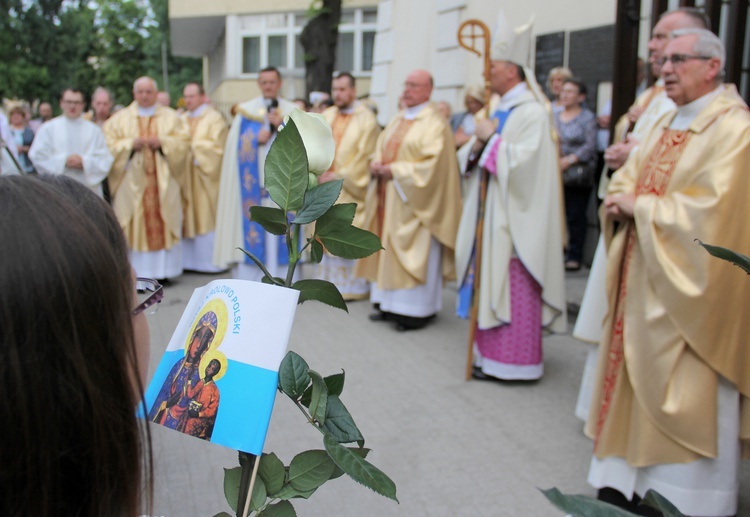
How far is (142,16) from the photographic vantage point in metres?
42.3

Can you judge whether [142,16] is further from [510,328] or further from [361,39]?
[510,328]

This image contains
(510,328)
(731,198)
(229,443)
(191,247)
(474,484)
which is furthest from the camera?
(191,247)

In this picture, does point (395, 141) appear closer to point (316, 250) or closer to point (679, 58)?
point (679, 58)

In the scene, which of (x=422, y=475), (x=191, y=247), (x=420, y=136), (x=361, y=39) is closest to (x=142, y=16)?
(x=361, y=39)

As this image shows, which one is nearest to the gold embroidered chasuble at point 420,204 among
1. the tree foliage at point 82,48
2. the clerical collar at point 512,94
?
the clerical collar at point 512,94

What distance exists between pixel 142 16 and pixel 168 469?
42.8 meters

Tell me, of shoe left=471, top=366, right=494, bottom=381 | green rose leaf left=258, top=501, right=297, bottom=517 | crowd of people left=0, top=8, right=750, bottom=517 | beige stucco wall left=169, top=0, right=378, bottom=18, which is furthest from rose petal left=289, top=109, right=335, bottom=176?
beige stucco wall left=169, top=0, right=378, bottom=18

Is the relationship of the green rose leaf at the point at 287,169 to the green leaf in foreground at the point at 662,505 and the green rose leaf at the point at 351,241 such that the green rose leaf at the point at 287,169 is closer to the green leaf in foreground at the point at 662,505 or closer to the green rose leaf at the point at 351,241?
the green rose leaf at the point at 351,241

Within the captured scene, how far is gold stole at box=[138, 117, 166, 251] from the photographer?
7.88 m

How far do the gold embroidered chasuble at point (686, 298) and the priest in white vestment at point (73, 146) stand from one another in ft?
18.8

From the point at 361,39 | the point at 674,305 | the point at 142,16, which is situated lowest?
the point at 674,305

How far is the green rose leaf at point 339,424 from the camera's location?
1.06m

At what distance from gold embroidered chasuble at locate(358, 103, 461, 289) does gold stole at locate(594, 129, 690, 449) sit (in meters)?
2.86

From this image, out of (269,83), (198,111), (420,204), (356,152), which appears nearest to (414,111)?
(420,204)
